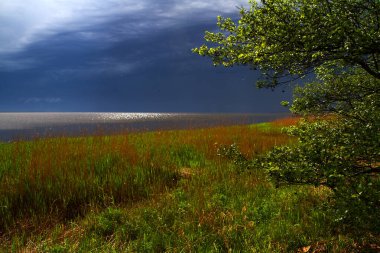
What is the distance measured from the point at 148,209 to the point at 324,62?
4.72m

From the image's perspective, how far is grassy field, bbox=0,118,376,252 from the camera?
562 centimetres

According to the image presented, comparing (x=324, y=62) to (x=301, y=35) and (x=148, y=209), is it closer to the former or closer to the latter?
(x=301, y=35)

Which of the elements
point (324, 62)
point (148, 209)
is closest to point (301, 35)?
point (324, 62)

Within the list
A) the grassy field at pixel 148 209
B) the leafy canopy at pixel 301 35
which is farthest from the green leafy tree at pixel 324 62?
the grassy field at pixel 148 209

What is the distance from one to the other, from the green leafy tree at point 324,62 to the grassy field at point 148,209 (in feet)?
3.88

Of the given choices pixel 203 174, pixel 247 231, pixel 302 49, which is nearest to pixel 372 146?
pixel 302 49

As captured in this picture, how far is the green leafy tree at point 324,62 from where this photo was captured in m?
4.22

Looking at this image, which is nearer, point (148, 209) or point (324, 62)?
point (324, 62)

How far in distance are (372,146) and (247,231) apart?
2.72m

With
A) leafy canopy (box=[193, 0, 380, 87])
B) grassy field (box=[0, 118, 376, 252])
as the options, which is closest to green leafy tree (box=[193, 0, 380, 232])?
leafy canopy (box=[193, 0, 380, 87])

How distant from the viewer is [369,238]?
538 centimetres

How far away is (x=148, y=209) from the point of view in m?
7.10

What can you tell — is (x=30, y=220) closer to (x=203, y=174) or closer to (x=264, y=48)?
(x=203, y=174)

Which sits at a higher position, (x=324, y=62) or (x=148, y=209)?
(x=324, y=62)
